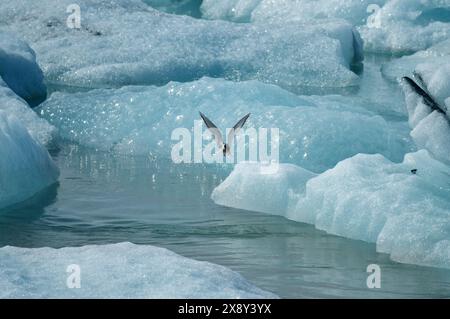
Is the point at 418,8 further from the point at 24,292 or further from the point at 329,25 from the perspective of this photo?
the point at 24,292

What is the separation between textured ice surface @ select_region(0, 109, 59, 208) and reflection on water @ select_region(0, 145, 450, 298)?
0.10 m

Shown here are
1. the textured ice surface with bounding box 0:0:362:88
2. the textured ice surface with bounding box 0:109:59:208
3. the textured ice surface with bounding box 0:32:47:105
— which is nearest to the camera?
the textured ice surface with bounding box 0:109:59:208

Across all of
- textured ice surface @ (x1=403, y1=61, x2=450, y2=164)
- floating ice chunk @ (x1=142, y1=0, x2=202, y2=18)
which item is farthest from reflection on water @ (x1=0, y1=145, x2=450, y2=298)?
floating ice chunk @ (x1=142, y1=0, x2=202, y2=18)

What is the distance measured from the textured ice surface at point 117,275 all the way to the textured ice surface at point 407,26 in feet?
29.9

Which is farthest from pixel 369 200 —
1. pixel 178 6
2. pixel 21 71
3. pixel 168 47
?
pixel 178 6

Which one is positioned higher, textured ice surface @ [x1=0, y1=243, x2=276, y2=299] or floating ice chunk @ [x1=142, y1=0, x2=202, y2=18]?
floating ice chunk @ [x1=142, y1=0, x2=202, y2=18]

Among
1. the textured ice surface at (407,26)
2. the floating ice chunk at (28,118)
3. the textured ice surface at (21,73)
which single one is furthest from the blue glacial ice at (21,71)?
the textured ice surface at (407,26)

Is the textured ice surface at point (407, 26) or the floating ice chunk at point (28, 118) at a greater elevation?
the textured ice surface at point (407, 26)

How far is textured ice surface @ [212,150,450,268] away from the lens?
18.4ft

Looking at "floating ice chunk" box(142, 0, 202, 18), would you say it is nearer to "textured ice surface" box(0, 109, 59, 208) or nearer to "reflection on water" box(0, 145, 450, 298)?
"reflection on water" box(0, 145, 450, 298)

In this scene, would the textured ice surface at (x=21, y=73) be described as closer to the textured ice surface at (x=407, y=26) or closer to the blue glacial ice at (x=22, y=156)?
the blue glacial ice at (x=22, y=156)

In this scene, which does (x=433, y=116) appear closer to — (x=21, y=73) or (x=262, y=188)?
(x=262, y=188)

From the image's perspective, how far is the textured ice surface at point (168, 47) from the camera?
1080cm

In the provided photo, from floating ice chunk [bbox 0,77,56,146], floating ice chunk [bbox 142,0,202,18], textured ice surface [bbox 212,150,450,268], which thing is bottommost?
textured ice surface [bbox 212,150,450,268]
